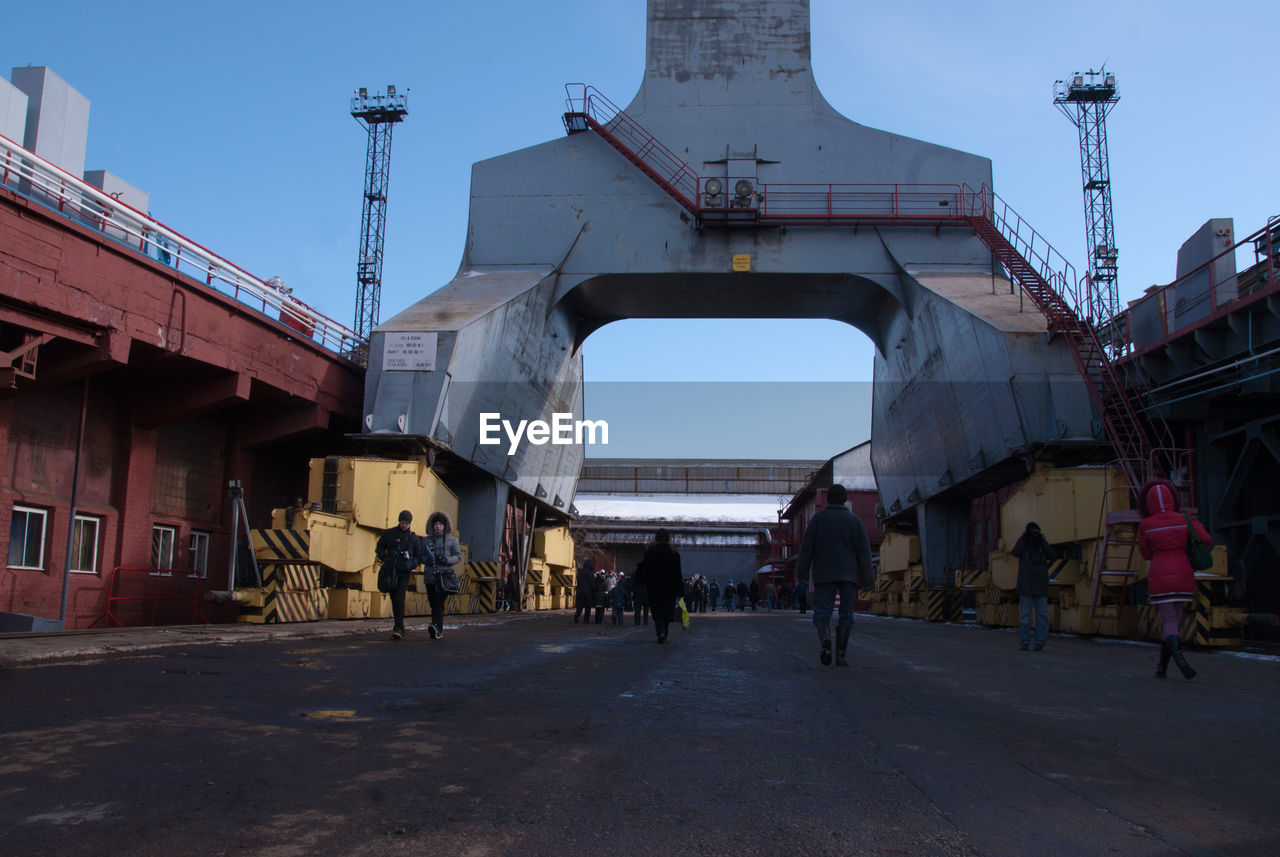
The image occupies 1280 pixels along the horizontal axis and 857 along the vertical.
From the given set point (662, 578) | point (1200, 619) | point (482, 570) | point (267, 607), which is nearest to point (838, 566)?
point (662, 578)

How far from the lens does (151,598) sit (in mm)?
16656

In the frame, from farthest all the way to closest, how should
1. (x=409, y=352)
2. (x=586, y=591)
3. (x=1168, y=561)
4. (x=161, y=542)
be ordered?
(x=409, y=352)
(x=586, y=591)
(x=161, y=542)
(x=1168, y=561)

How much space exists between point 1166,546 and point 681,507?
55.7 m

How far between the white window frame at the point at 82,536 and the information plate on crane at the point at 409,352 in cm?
583

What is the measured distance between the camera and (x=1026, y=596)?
39.9 ft

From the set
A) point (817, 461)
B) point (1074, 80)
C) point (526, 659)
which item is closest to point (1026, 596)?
point (526, 659)

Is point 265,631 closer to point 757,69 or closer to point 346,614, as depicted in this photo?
point 346,614

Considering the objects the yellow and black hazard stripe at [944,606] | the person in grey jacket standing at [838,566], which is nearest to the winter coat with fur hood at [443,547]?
the person in grey jacket standing at [838,566]

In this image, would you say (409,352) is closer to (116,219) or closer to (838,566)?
(116,219)

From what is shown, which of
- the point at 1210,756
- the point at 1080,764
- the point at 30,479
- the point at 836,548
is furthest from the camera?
the point at 30,479

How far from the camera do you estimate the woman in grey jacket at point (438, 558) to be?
440 inches

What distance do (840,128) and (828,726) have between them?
850 inches

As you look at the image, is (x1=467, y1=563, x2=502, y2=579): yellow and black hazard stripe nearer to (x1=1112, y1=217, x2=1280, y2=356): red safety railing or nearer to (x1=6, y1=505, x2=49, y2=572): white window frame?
(x1=6, y1=505, x2=49, y2=572): white window frame

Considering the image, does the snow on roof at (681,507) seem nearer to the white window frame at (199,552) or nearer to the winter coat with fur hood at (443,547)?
the white window frame at (199,552)
